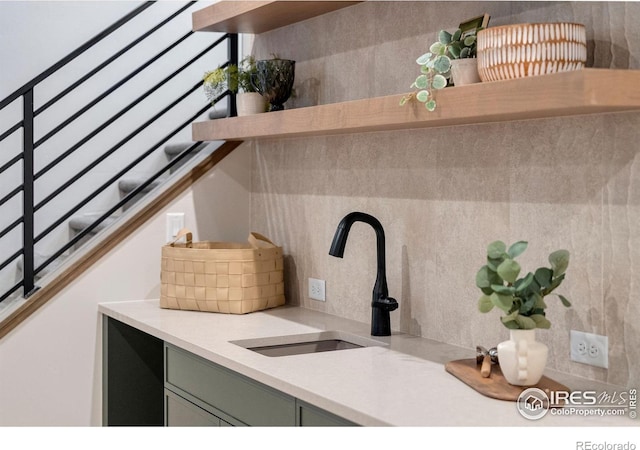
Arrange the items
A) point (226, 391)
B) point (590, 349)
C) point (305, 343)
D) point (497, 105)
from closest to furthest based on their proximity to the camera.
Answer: point (497, 105) → point (590, 349) → point (226, 391) → point (305, 343)

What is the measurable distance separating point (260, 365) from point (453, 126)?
89 cm

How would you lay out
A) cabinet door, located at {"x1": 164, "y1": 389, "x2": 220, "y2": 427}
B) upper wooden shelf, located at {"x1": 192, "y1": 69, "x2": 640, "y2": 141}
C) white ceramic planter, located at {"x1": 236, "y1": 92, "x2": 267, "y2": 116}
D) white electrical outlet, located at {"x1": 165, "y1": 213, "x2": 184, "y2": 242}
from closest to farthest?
upper wooden shelf, located at {"x1": 192, "y1": 69, "x2": 640, "y2": 141} < cabinet door, located at {"x1": 164, "y1": 389, "x2": 220, "y2": 427} < white ceramic planter, located at {"x1": 236, "y1": 92, "x2": 267, "y2": 116} < white electrical outlet, located at {"x1": 165, "y1": 213, "x2": 184, "y2": 242}

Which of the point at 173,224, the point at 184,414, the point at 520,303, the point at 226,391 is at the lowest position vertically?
the point at 184,414

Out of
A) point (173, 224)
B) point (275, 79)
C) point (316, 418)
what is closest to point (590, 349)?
point (316, 418)

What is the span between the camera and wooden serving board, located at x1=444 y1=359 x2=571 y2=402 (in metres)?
1.87

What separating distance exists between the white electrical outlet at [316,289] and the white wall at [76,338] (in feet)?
1.89

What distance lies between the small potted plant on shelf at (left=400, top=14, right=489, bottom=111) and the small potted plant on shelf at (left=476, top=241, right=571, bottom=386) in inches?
17.9

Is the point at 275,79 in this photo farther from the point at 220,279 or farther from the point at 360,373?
the point at 360,373

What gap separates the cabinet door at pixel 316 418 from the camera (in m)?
1.87

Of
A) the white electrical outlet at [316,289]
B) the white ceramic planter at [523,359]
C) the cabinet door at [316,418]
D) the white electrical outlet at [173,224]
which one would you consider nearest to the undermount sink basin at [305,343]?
the white electrical outlet at [316,289]

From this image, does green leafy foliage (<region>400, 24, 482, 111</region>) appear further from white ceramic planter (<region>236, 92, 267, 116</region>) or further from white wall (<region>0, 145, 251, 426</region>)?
white wall (<region>0, 145, 251, 426</region>)

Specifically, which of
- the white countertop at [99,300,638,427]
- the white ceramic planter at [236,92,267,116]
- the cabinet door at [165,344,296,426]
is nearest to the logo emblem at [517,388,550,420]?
the white countertop at [99,300,638,427]

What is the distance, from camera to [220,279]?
118 inches

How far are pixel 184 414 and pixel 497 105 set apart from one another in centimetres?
147
